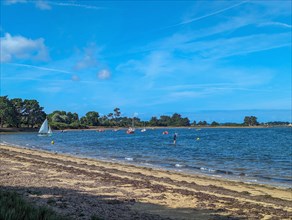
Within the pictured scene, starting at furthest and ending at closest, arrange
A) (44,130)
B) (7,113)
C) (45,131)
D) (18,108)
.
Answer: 1. (18,108)
2. (7,113)
3. (45,131)
4. (44,130)

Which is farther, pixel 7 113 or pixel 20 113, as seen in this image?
pixel 20 113

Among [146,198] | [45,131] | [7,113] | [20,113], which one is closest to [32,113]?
[20,113]

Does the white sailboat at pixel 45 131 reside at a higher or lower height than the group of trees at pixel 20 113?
lower

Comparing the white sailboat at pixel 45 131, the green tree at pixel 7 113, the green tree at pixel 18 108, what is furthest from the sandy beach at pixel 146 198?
the green tree at pixel 18 108

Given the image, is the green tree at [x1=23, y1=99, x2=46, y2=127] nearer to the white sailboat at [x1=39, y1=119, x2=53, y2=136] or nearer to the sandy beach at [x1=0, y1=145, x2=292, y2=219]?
the white sailboat at [x1=39, y1=119, x2=53, y2=136]

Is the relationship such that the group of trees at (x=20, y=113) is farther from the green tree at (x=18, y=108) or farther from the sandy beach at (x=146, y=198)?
the sandy beach at (x=146, y=198)

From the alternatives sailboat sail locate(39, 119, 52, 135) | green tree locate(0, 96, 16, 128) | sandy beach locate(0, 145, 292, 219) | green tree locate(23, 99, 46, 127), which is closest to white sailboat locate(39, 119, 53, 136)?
sailboat sail locate(39, 119, 52, 135)

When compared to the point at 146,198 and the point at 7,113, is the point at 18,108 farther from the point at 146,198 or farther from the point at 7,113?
the point at 146,198

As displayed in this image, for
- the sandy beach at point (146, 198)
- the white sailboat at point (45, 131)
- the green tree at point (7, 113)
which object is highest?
the green tree at point (7, 113)

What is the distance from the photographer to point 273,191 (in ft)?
52.9

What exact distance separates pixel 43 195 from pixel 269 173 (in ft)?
54.2

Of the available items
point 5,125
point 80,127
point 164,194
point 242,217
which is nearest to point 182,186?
point 164,194

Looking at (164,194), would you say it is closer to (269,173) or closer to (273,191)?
(273,191)

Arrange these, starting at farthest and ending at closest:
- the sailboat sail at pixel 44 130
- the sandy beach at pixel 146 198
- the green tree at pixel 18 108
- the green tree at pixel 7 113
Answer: the green tree at pixel 18 108
the green tree at pixel 7 113
the sailboat sail at pixel 44 130
the sandy beach at pixel 146 198
